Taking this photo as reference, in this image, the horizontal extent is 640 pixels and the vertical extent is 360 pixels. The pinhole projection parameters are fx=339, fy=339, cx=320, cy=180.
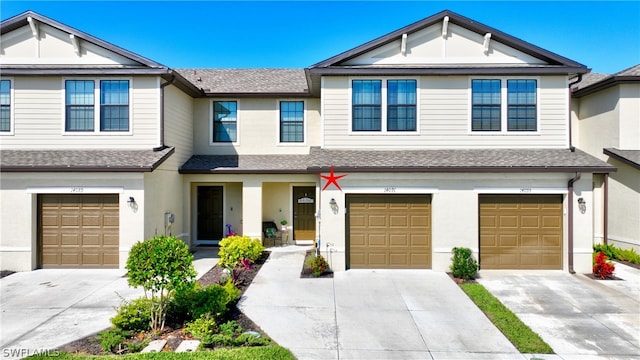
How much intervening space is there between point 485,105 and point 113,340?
38.6ft

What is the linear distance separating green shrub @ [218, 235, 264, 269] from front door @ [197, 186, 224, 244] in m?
3.51

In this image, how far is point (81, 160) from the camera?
1080cm

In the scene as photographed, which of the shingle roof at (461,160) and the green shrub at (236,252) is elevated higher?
the shingle roof at (461,160)

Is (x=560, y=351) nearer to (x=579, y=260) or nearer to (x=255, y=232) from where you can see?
(x=579, y=260)

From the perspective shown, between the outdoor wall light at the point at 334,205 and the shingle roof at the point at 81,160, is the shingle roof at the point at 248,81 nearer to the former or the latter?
the shingle roof at the point at 81,160

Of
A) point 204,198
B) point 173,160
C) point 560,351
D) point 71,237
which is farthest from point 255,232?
point 560,351

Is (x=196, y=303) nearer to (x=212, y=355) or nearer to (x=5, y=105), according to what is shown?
(x=212, y=355)

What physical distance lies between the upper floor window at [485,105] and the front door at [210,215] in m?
10.2

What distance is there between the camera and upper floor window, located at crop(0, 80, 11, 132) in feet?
37.6

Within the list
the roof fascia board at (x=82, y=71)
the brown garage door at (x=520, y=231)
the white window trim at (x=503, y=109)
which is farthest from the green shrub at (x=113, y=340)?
the white window trim at (x=503, y=109)

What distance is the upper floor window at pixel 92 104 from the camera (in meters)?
11.4

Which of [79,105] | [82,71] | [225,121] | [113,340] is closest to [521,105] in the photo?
[225,121]

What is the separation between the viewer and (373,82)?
11.3m

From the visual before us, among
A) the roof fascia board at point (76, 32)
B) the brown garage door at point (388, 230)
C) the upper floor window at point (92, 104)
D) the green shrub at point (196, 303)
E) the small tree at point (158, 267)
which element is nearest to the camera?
the small tree at point (158, 267)
